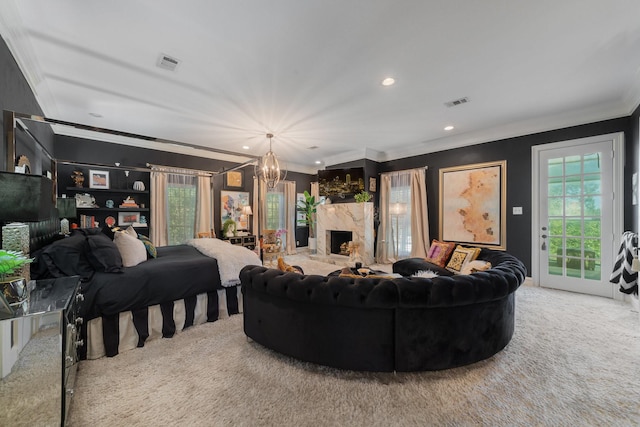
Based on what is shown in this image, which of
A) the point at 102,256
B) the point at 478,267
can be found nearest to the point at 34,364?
the point at 102,256

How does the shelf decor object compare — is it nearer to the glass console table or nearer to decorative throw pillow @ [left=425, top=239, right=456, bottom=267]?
the glass console table

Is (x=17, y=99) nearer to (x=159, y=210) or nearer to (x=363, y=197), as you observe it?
(x=159, y=210)

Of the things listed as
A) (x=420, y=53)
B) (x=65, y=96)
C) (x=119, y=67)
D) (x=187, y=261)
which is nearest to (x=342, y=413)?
(x=187, y=261)

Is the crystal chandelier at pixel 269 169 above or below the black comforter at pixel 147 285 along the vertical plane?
above

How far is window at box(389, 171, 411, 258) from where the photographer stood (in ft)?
18.6

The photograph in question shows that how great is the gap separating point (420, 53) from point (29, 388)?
11.4 feet

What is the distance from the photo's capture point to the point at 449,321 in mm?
1817

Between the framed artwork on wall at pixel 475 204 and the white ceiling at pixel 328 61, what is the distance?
877 mm

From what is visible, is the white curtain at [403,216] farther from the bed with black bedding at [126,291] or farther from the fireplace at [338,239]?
the bed with black bedding at [126,291]

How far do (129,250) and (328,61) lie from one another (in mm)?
2675

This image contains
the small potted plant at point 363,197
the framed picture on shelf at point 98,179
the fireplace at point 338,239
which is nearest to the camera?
the framed picture on shelf at point 98,179

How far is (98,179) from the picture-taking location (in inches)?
182

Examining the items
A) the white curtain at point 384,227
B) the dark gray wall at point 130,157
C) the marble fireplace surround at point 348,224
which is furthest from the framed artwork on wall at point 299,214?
the white curtain at point 384,227

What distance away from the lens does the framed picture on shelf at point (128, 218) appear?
4.80m
